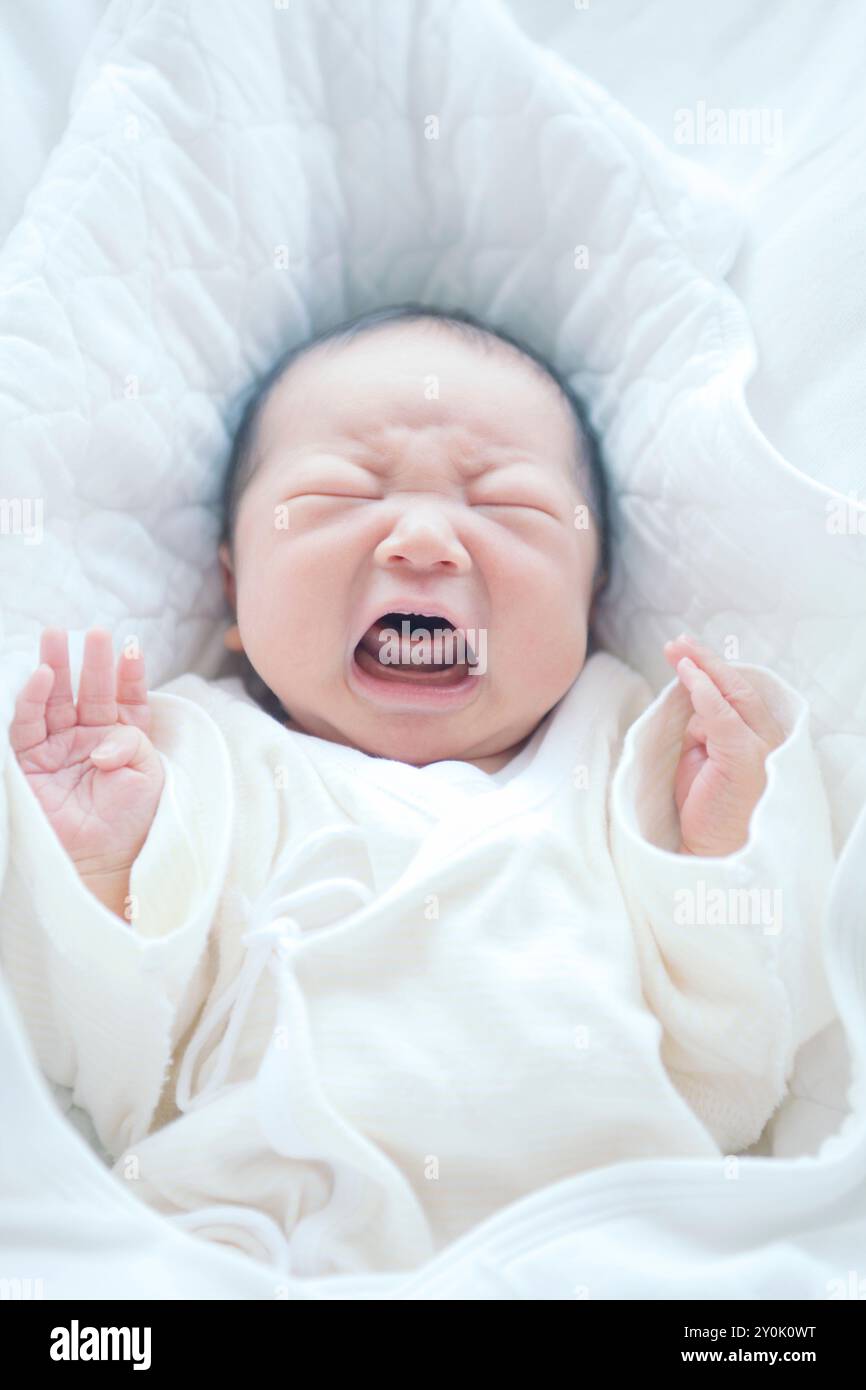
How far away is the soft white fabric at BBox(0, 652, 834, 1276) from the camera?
118cm

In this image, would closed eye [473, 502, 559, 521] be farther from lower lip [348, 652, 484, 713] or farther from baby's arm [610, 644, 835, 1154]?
baby's arm [610, 644, 835, 1154]

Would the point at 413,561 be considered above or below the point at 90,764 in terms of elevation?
above

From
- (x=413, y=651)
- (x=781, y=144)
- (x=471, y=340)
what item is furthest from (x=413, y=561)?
(x=781, y=144)

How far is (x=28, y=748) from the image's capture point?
1317 mm

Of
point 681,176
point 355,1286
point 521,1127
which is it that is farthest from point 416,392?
point 355,1286

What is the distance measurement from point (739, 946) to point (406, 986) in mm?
317

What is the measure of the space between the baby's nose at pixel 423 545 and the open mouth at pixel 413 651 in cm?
8

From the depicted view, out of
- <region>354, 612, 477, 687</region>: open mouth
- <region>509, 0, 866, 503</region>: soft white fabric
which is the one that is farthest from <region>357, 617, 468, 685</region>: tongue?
Answer: <region>509, 0, 866, 503</region>: soft white fabric

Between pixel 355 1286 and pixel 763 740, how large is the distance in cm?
68

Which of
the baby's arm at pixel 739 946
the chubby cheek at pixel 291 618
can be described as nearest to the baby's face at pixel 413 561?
the chubby cheek at pixel 291 618

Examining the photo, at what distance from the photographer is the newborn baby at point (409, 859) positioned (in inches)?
46.7

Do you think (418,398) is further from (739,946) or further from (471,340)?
(739,946)

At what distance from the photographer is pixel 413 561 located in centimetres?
141
